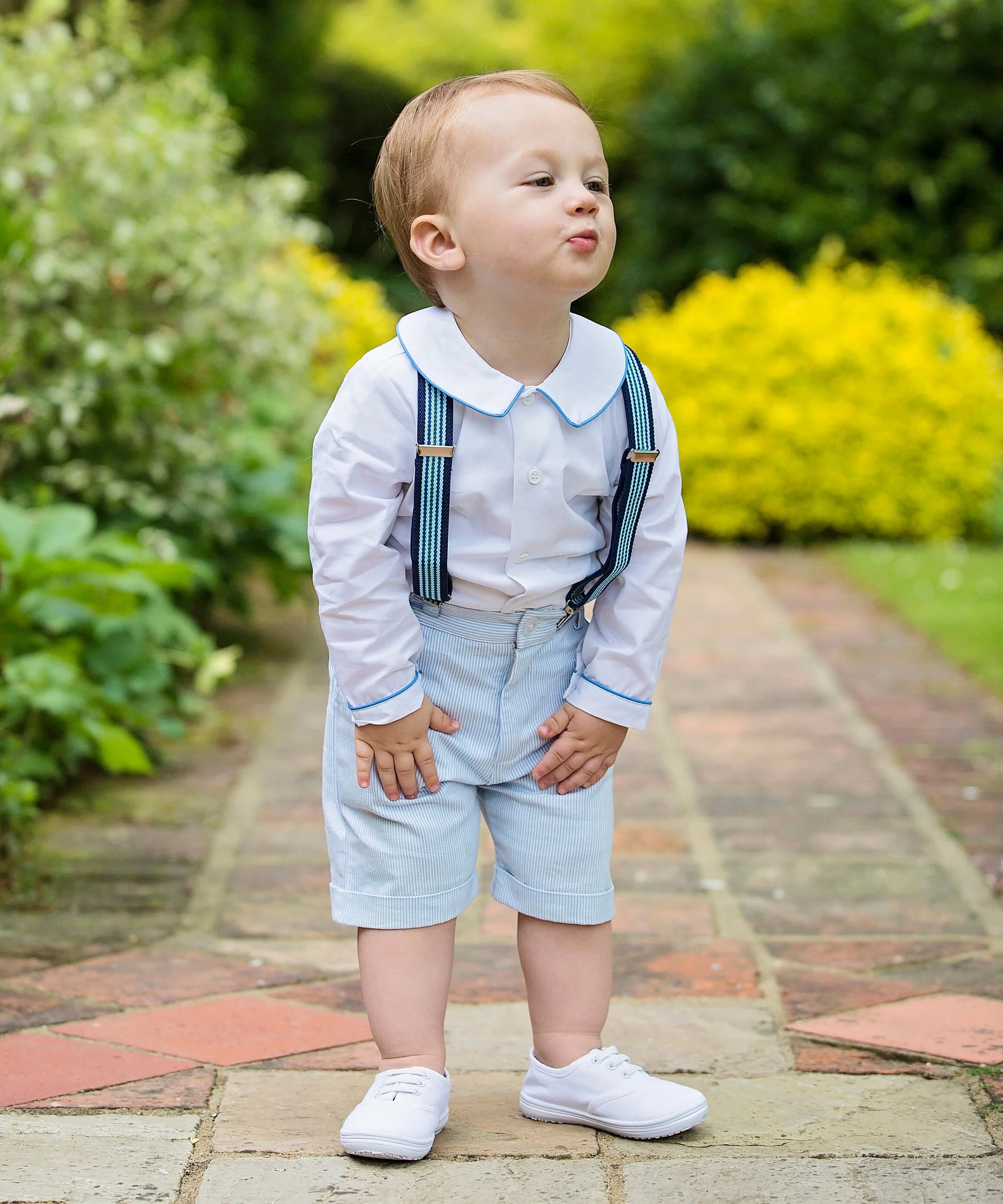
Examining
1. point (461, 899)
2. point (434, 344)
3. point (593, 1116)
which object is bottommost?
point (593, 1116)

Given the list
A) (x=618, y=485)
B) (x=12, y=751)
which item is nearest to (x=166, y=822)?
(x=12, y=751)

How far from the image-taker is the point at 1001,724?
4090 millimetres

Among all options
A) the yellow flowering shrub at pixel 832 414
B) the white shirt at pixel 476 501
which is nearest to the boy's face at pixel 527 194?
the white shirt at pixel 476 501

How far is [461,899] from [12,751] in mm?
1484

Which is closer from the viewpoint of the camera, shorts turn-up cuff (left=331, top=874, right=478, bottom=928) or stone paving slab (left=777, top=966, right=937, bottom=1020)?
shorts turn-up cuff (left=331, top=874, right=478, bottom=928)

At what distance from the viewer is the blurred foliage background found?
3541mm

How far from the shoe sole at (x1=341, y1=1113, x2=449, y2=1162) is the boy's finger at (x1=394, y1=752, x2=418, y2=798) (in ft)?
1.34

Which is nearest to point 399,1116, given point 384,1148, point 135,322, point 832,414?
point 384,1148

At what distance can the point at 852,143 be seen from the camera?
9023 mm

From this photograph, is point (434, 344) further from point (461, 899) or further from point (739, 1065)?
point (739, 1065)

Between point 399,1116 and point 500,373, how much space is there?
0.90m

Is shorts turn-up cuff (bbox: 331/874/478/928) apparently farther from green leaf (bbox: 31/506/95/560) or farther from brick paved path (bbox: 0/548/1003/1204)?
green leaf (bbox: 31/506/95/560)

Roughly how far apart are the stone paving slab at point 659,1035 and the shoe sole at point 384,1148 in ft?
1.12

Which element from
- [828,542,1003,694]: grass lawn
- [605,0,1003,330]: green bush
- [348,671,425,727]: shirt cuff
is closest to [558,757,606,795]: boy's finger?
[348,671,425,727]: shirt cuff
